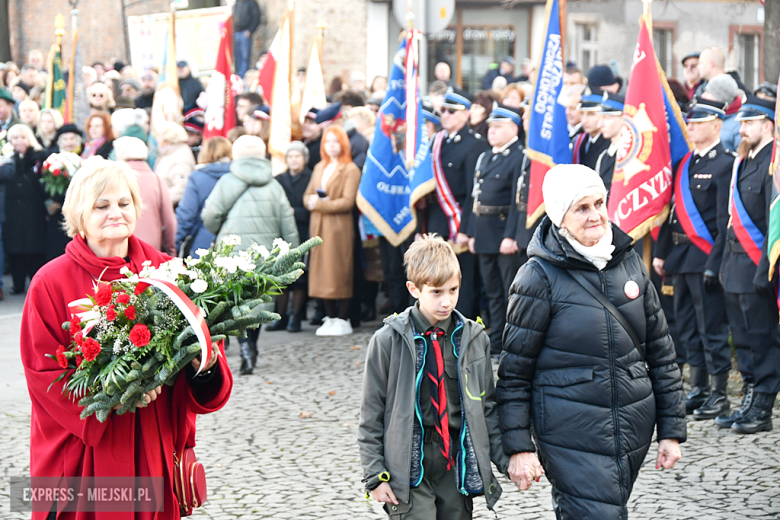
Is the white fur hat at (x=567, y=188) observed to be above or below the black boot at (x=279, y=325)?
above

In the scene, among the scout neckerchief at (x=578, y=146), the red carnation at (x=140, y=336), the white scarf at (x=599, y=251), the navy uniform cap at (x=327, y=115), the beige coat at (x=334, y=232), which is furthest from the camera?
the navy uniform cap at (x=327, y=115)

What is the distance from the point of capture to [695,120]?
7.22 metres

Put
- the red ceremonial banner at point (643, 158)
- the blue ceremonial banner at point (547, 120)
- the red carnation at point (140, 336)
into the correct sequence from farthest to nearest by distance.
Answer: the blue ceremonial banner at point (547, 120)
the red ceremonial banner at point (643, 158)
the red carnation at point (140, 336)

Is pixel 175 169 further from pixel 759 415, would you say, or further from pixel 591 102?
pixel 759 415

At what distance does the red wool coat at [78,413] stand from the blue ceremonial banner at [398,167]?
6616 mm

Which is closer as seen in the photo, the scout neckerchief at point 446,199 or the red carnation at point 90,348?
the red carnation at point 90,348

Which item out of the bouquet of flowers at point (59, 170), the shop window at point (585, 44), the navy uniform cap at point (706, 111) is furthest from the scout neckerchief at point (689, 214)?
the shop window at point (585, 44)

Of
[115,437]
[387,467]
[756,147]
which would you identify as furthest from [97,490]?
[756,147]

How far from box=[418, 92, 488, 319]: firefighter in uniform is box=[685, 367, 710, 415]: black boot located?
2890mm

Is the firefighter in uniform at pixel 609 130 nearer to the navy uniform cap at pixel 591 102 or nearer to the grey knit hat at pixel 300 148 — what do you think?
the navy uniform cap at pixel 591 102

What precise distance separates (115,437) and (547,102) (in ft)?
20.0

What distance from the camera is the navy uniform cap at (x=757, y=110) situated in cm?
668

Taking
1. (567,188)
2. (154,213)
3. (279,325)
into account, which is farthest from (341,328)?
Answer: (567,188)

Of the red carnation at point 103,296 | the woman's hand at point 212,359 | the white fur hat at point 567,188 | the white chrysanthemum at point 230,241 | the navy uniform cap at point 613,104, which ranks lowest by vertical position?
the woman's hand at point 212,359
